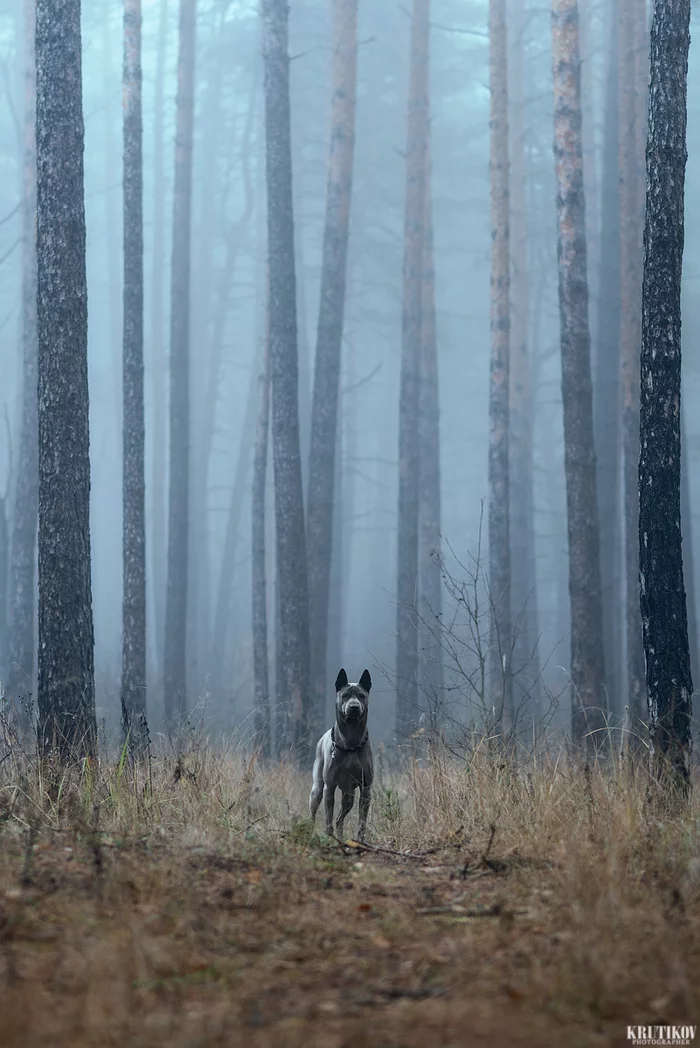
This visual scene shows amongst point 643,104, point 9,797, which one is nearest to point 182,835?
point 9,797

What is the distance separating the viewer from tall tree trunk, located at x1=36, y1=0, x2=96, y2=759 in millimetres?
8734

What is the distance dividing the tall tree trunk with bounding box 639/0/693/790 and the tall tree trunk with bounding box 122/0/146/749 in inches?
262

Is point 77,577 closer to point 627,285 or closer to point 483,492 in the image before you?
point 627,285

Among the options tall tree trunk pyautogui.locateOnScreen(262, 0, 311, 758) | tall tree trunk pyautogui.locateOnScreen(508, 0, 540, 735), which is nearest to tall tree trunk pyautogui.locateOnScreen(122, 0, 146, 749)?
tall tree trunk pyautogui.locateOnScreen(262, 0, 311, 758)

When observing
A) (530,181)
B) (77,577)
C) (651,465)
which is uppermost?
(530,181)

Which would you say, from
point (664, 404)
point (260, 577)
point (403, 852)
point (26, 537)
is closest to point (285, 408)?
point (260, 577)

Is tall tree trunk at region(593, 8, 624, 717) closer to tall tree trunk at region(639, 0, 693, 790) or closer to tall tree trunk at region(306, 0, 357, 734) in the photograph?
tall tree trunk at region(306, 0, 357, 734)

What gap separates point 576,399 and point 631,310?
3.80 m

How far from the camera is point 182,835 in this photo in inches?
247

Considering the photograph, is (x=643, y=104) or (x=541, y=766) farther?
(x=643, y=104)

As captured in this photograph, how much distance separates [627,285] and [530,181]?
593 inches

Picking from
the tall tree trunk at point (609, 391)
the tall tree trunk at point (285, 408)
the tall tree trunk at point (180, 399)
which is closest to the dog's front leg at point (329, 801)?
the tall tree trunk at point (285, 408)

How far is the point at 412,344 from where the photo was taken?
2145 cm

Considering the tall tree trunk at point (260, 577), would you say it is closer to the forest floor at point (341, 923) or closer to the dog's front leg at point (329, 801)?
the dog's front leg at point (329, 801)
